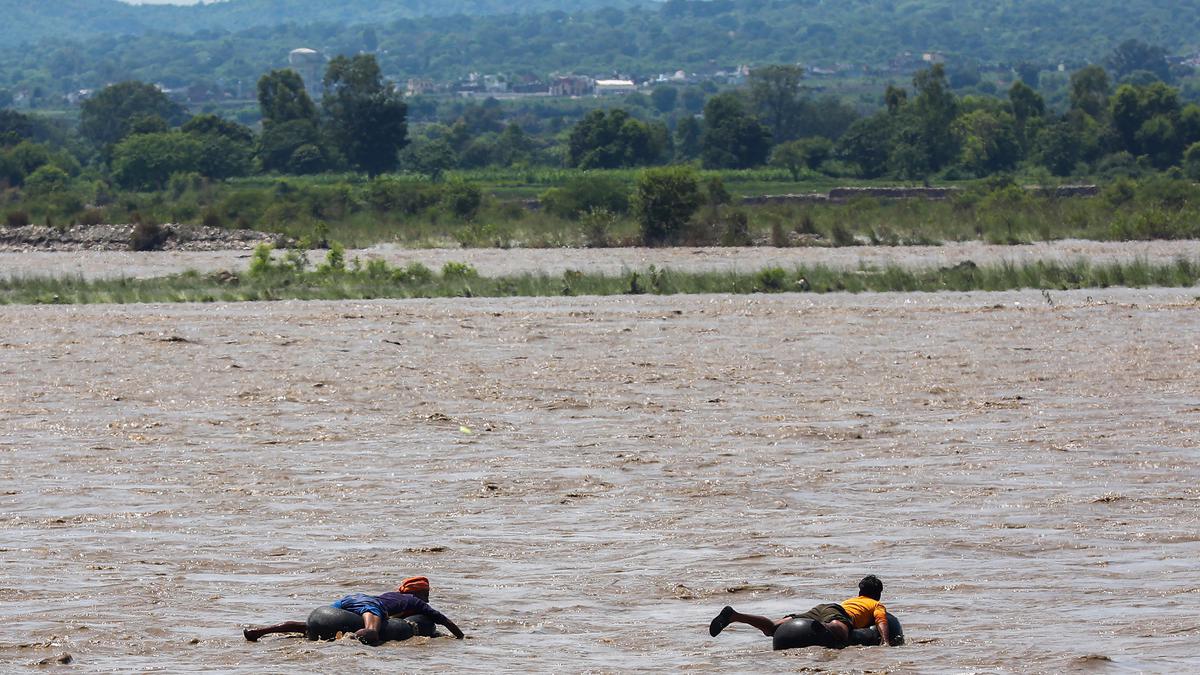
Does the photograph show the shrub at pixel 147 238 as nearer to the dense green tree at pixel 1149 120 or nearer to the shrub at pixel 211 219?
the shrub at pixel 211 219

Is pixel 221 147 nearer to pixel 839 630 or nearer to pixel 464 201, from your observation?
pixel 464 201

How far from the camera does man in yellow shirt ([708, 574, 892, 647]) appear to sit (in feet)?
31.3

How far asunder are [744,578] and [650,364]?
11.5m

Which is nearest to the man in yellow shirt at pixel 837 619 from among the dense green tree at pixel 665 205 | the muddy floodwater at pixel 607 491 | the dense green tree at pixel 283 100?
the muddy floodwater at pixel 607 491

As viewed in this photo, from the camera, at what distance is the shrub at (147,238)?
48750 millimetres

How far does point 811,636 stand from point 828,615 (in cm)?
18

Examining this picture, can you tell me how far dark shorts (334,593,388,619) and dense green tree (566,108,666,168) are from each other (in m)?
87.8

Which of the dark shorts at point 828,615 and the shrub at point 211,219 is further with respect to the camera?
the shrub at point 211,219

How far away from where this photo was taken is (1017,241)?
45.4 meters

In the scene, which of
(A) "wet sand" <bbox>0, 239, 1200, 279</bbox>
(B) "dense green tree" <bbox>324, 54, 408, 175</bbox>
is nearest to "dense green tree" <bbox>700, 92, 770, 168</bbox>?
(B) "dense green tree" <bbox>324, 54, 408, 175</bbox>

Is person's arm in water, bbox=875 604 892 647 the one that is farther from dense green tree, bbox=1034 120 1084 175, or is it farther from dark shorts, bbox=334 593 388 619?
dense green tree, bbox=1034 120 1084 175

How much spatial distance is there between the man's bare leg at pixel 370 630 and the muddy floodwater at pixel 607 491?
0.38 ft

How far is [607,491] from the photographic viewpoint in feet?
47.4

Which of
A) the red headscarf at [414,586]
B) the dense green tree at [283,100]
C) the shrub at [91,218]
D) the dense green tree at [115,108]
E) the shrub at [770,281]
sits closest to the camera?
the red headscarf at [414,586]
